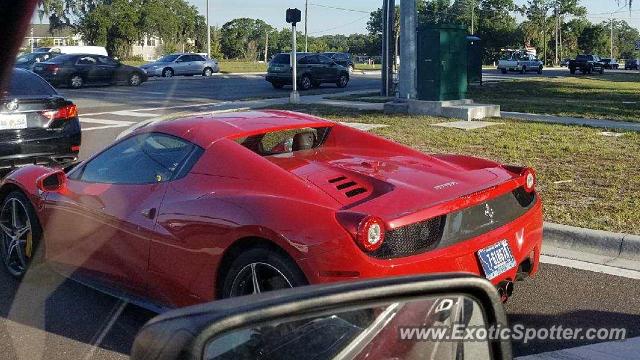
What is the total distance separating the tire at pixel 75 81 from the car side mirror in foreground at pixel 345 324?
30431mm

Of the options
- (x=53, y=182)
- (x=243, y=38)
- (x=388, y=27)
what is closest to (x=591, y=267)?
(x=53, y=182)

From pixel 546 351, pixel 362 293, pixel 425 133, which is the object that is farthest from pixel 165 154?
pixel 425 133

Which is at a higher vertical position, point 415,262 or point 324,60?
point 324,60

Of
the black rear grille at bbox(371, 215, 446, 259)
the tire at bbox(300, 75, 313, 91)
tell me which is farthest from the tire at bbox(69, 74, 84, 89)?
the black rear grille at bbox(371, 215, 446, 259)

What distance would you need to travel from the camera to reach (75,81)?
30.6 meters

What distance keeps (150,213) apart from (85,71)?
2803cm

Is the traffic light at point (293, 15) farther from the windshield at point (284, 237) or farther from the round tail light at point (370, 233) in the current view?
the round tail light at point (370, 233)

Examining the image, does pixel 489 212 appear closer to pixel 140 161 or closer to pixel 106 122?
pixel 140 161

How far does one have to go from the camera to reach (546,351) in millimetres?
4355

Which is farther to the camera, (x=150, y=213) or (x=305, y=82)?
(x=305, y=82)

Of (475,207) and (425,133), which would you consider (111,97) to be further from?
(475,207)

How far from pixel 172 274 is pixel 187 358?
10.0 ft

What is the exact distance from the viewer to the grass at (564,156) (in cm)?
730

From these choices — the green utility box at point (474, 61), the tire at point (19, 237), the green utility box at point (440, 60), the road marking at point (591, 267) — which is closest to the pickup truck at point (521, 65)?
the green utility box at point (474, 61)
